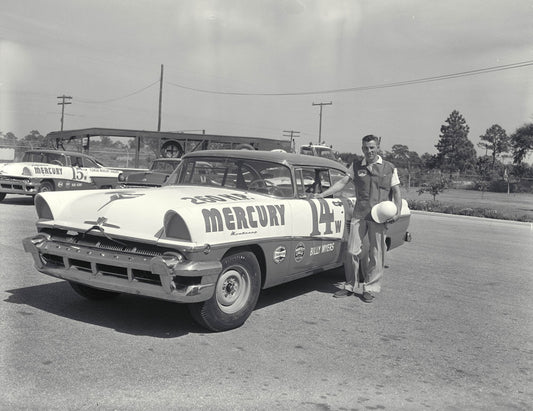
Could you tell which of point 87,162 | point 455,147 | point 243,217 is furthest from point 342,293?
point 455,147

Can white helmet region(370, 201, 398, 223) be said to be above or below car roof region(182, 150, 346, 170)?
below

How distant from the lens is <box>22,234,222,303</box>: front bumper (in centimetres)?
392

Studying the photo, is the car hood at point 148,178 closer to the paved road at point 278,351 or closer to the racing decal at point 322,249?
the paved road at point 278,351

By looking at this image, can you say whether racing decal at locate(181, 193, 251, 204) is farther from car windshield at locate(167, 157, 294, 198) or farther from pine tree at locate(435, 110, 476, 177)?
pine tree at locate(435, 110, 476, 177)

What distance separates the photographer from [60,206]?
4.68 m

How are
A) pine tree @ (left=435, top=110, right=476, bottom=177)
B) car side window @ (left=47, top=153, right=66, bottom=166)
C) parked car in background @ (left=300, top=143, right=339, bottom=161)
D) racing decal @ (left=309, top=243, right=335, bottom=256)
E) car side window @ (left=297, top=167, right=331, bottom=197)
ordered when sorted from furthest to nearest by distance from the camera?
pine tree @ (left=435, top=110, right=476, bottom=177) → parked car in background @ (left=300, top=143, right=339, bottom=161) → car side window @ (left=47, top=153, right=66, bottom=166) → car side window @ (left=297, top=167, right=331, bottom=197) → racing decal @ (left=309, top=243, right=335, bottom=256)

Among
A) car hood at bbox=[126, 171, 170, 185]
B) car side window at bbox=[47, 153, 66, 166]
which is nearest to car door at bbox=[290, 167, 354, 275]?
car hood at bbox=[126, 171, 170, 185]

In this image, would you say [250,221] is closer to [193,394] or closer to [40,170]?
[193,394]

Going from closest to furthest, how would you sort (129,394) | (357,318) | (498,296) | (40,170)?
1. (129,394)
2. (357,318)
3. (498,296)
4. (40,170)

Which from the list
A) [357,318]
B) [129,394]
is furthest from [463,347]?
[129,394]

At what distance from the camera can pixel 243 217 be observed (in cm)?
447

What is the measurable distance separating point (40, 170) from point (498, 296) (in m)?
11.6

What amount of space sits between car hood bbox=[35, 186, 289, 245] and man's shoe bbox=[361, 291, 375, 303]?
140cm

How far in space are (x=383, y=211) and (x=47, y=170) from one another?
11.0 m
